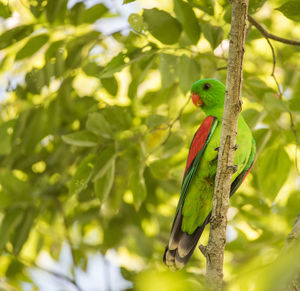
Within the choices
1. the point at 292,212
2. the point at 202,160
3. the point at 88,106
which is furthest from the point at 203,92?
the point at 292,212

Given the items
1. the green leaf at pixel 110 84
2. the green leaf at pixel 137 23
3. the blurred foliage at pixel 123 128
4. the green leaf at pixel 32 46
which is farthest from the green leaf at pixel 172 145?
the green leaf at pixel 32 46

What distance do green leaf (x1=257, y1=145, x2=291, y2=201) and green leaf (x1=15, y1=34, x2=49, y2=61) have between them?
167 cm

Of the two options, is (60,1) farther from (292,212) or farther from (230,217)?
(292,212)

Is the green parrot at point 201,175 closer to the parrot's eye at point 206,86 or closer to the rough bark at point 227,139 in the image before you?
the parrot's eye at point 206,86

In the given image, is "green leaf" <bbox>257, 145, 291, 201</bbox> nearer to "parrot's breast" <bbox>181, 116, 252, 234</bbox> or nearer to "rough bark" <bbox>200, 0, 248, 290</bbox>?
"parrot's breast" <bbox>181, 116, 252, 234</bbox>

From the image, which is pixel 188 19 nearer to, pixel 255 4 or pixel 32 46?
pixel 255 4

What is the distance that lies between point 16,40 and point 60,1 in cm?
38

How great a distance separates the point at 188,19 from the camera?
236 centimetres

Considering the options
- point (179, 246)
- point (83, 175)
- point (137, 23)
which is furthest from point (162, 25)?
point (179, 246)

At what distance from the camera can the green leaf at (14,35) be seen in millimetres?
2559

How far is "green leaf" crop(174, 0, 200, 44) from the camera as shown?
7.55ft

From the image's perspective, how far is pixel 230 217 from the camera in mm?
3072

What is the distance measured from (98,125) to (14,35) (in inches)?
30.8

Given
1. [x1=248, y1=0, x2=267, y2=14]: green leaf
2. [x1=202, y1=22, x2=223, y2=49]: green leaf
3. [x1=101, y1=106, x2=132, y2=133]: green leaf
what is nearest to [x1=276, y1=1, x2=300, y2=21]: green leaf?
[x1=248, y1=0, x2=267, y2=14]: green leaf
